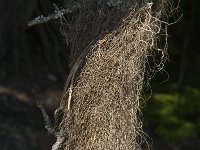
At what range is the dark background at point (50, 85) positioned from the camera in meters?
4.89

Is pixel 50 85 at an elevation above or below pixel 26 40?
below

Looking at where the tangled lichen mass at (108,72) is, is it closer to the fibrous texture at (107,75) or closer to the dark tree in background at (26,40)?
the fibrous texture at (107,75)

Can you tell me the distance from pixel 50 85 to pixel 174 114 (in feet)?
4.45

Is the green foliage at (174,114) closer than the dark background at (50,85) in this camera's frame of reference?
No

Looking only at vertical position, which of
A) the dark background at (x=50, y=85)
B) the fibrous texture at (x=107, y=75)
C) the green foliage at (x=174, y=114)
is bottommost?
the green foliage at (x=174, y=114)

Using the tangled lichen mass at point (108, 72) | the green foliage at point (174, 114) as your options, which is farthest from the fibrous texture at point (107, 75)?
the green foliage at point (174, 114)

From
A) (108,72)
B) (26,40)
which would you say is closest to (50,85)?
(26,40)

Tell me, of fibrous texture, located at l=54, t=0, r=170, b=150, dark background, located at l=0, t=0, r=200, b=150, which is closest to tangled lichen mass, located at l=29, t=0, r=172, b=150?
fibrous texture, located at l=54, t=0, r=170, b=150

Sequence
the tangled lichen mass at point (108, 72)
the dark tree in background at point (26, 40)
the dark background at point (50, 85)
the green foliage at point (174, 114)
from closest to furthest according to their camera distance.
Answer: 1. the tangled lichen mass at point (108, 72)
2. the dark background at point (50, 85)
3. the green foliage at point (174, 114)
4. the dark tree in background at point (26, 40)

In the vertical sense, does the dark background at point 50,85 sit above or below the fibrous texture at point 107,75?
below

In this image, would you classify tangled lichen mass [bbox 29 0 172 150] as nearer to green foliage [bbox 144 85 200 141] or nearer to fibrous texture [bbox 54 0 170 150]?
fibrous texture [bbox 54 0 170 150]

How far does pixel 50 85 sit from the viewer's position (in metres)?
5.68

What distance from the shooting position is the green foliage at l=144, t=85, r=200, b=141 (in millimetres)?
5070

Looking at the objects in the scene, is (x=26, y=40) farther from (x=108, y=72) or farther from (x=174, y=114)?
(x=108, y=72)
